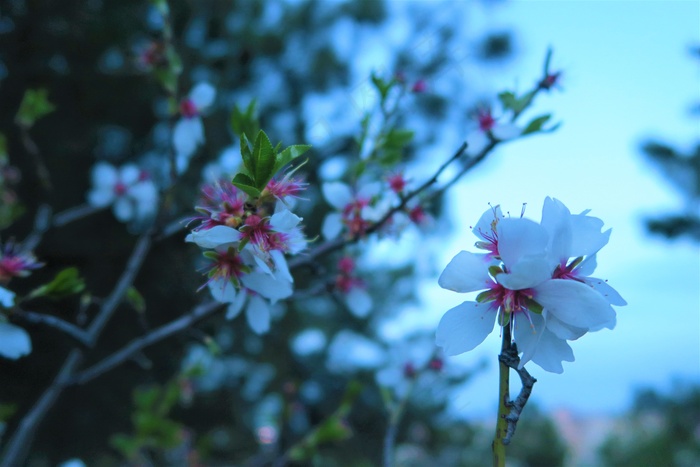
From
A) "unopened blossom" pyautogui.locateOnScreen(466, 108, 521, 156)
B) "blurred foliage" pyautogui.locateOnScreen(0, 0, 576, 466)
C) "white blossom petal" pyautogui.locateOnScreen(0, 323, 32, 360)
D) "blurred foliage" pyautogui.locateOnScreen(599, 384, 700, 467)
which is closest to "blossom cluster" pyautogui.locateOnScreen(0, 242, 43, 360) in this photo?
"white blossom petal" pyautogui.locateOnScreen(0, 323, 32, 360)

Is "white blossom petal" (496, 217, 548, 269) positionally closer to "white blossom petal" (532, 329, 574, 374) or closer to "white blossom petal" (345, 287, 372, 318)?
"white blossom petal" (532, 329, 574, 374)

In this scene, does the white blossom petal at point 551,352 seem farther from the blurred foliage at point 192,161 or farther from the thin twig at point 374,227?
the blurred foliage at point 192,161

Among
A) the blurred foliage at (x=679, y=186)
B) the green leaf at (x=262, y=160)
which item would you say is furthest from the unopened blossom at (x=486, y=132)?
the blurred foliage at (x=679, y=186)

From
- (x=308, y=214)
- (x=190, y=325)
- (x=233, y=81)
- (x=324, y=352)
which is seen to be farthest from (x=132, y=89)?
(x=190, y=325)

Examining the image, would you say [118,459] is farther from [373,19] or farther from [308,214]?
[373,19]

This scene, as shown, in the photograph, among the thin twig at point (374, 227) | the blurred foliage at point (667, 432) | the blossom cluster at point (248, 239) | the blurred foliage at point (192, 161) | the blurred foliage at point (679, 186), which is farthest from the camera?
the blurred foliage at point (667, 432)

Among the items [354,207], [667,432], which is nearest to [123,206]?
[354,207]

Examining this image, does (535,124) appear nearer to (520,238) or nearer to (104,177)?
(520,238)
